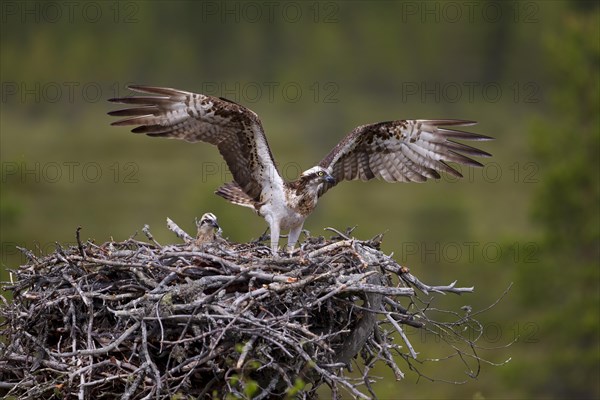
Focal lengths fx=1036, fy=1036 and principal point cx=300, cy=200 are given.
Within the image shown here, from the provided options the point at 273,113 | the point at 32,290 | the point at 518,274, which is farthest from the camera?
the point at 273,113

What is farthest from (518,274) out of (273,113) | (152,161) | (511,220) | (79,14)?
(79,14)

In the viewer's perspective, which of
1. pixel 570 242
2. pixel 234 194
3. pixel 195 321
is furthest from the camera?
pixel 570 242

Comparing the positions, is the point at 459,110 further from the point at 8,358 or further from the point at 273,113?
the point at 8,358

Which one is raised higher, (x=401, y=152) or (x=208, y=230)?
(x=401, y=152)

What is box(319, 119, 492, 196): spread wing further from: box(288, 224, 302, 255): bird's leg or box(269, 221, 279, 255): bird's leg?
box(269, 221, 279, 255): bird's leg

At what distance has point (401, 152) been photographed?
10617mm

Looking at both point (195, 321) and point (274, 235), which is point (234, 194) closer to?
point (274, 235)

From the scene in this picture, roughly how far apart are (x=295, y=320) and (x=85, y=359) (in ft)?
5.04

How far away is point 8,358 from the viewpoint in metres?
7.86

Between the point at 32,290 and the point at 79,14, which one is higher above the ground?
the point at 32,290

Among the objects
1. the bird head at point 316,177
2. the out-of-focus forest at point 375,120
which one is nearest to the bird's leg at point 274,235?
the bird head at point 316,177

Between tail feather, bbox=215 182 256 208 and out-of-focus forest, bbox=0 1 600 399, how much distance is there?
2195 mm

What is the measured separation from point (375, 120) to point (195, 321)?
5733 centimetres

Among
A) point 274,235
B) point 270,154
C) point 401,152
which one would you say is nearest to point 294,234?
point 274,235
